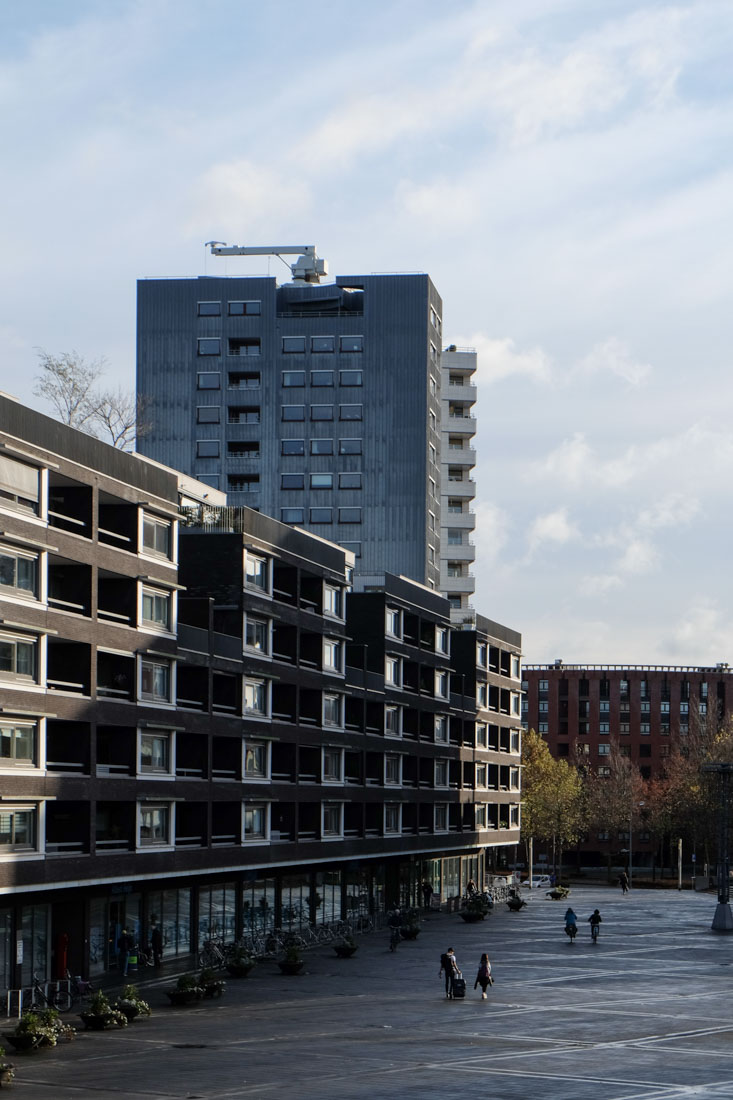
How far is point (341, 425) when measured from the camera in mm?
133125

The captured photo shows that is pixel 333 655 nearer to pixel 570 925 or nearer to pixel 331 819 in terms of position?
pixel 331 819

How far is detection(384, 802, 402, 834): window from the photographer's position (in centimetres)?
10221

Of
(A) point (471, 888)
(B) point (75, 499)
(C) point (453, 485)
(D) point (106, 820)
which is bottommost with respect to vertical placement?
(A) point (471, 888)

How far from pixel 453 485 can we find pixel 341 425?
798 inches

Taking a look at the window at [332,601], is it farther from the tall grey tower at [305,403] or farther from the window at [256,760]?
the tall grey tower at [305,403]

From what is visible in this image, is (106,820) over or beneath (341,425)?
beneath

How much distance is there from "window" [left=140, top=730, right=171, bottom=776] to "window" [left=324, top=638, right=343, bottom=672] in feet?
73.8

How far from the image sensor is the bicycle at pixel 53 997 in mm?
55812

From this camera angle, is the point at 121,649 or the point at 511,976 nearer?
the point at 121,649

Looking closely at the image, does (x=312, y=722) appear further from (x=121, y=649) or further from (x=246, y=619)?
(x=121, y=649)

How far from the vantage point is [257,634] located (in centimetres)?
7938

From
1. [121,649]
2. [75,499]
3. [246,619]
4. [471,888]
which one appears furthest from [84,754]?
[471,888]

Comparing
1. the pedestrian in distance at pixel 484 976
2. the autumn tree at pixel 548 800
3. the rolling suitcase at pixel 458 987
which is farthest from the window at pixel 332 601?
the autumn tree at pixel 548 800

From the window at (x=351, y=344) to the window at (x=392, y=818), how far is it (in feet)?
147
